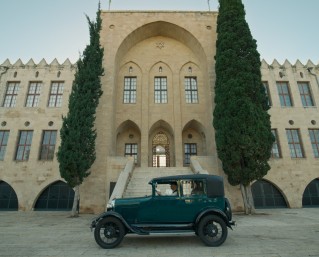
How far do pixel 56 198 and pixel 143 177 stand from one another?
8.70 metres

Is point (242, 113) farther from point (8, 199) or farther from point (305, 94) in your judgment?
point (8, 199)

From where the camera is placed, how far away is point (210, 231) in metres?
5.91

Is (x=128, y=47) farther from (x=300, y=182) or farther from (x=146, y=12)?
(x=300, y=182)

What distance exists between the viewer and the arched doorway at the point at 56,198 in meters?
17.0

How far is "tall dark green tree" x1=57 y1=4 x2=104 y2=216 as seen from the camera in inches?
527

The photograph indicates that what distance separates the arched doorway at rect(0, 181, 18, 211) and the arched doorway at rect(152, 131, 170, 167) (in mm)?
12034

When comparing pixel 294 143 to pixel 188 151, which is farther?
pixel 188 151

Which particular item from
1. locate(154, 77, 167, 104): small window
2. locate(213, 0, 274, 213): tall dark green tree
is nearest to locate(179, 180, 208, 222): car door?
locate(213, 0, 274, 213): tall dark green tree

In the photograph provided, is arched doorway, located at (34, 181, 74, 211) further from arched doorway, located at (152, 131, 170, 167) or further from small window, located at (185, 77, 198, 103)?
small window, located at (185, 77, 198, 103)

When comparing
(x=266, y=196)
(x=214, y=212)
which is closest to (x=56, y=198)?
(x=214, y=212)

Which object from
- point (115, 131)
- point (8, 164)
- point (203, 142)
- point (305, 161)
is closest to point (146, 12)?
point (115, 131)

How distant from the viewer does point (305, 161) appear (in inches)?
690

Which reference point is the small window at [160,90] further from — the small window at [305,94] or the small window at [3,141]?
the small window at [3,141]

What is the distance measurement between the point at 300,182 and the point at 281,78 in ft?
32.1
